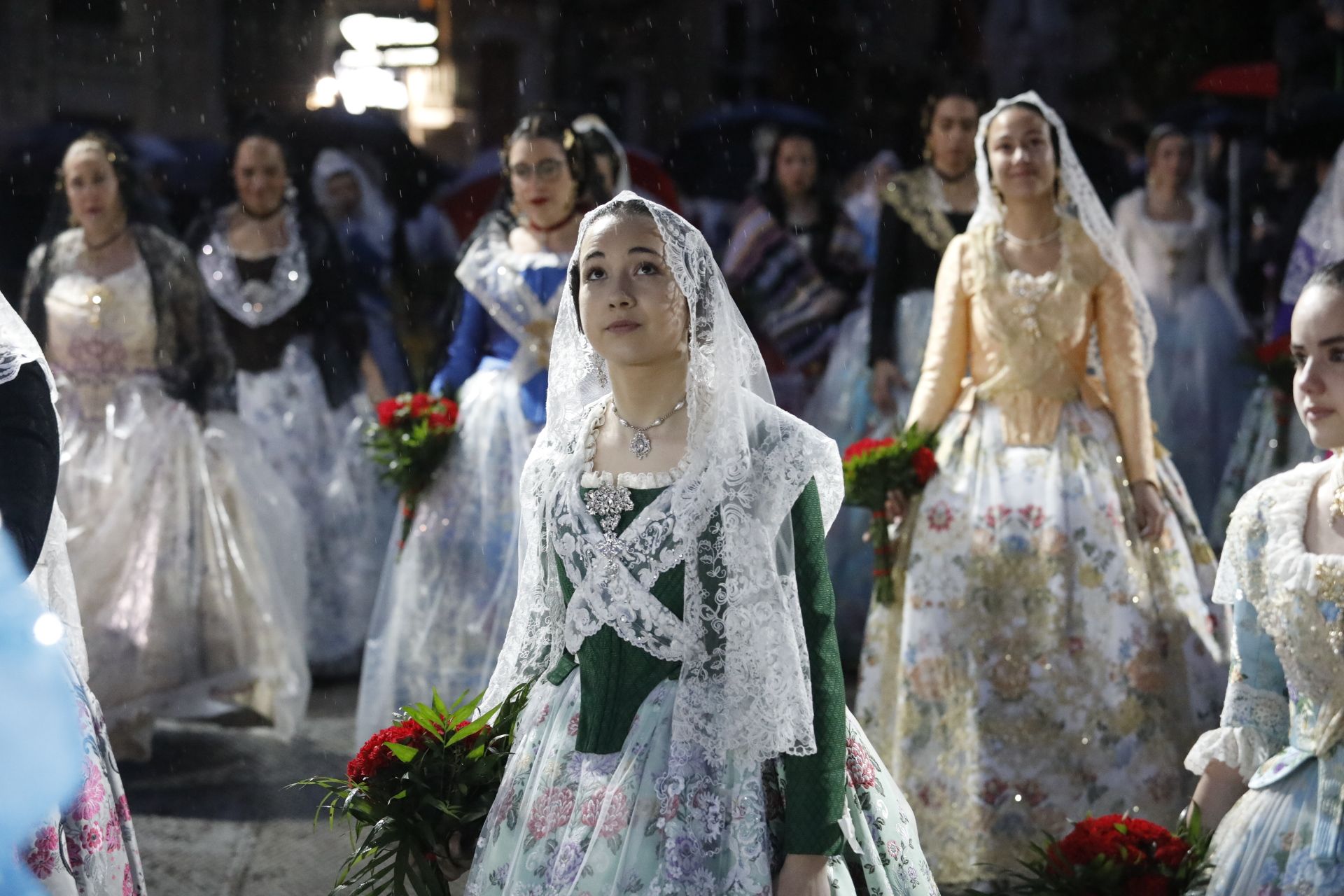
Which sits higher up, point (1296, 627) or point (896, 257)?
point (896, 257)

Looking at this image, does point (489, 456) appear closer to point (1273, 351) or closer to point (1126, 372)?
point (1126, 372)

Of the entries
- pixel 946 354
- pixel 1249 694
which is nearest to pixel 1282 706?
pixel 1249 694

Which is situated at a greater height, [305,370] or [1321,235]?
[1321,235]

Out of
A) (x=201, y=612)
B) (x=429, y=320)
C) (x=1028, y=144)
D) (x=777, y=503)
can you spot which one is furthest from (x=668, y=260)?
(x=429, y=320)

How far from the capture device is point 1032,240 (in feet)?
16.1

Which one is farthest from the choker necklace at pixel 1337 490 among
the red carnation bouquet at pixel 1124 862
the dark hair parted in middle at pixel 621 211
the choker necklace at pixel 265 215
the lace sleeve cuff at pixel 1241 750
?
the choker necklace at pixel 265 215

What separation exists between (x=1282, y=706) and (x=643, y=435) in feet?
3.94

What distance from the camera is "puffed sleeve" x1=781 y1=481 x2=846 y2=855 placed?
8.28 feet

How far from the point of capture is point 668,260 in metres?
2.77

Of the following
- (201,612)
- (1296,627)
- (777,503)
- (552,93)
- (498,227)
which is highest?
(552,93)

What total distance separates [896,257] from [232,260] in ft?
9.72

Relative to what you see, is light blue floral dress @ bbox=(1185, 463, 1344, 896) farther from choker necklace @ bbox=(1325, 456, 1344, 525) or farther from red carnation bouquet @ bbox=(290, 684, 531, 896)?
red carnation bouquet @ bbox=(290, 684, 531, 896)

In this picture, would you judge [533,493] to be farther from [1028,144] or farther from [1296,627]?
[1028,144]

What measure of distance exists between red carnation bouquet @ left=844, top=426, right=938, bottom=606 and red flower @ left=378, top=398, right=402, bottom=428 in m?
1.62
